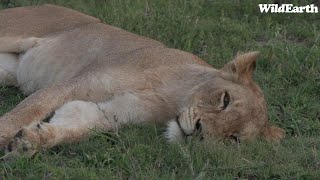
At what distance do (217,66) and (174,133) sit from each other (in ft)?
5.54

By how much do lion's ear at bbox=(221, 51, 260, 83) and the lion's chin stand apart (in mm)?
526

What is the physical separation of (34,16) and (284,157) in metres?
2.35

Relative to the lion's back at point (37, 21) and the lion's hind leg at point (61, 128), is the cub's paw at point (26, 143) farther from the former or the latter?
the lion's back at point (37, 21)

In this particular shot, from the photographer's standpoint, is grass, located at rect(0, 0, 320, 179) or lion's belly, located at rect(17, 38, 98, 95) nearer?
grass, located at rect(0, 0, 320, 179)

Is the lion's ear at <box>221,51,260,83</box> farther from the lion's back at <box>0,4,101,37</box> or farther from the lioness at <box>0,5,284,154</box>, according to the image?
the lion's back at <box>0,4,101,37</box>

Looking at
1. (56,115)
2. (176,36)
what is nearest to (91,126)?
(56,115)

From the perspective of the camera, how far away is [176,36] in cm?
569

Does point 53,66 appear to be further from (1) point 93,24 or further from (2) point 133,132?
(2) point 133,132

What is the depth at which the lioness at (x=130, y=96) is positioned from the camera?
12.0 ft

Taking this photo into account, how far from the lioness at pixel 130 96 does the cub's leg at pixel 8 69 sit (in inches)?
9.7

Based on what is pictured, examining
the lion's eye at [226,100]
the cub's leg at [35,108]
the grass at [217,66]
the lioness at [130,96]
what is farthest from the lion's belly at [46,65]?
the lion's eye at [226,100]

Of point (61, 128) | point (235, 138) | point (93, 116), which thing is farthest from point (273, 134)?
point (61, 128)

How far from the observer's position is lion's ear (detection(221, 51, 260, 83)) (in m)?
4.02

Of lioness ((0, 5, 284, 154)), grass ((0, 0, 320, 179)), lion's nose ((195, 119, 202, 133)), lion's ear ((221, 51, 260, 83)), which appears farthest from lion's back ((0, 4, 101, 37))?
lion's nose ((195, 119, 202, 133))
